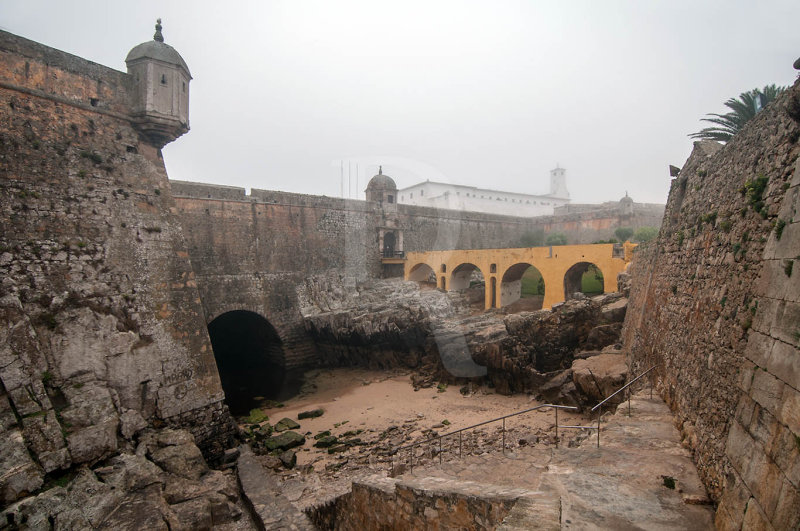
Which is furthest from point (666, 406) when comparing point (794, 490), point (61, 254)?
Result: point (61, 254)

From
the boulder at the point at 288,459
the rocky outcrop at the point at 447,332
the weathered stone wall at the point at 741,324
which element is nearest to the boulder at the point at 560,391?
the rocky outcrop at the point at 447,332

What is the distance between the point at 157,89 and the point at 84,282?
4763 mm

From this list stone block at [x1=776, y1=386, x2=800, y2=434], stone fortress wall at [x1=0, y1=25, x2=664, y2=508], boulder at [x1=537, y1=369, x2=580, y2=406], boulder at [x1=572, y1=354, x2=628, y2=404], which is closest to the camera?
stone block at [x1=776, y1=386, x2=800, y2=434]

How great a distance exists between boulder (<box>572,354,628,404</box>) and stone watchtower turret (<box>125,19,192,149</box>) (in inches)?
433

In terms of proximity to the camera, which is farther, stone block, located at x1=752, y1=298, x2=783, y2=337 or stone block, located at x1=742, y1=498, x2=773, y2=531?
stone block, located at x1=752, y1=298, x2=783, y2=337

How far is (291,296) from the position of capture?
19406mm

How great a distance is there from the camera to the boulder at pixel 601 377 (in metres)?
8.93

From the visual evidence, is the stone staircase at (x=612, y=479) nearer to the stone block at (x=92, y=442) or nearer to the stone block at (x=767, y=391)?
the stone block at (x=767, y=391)

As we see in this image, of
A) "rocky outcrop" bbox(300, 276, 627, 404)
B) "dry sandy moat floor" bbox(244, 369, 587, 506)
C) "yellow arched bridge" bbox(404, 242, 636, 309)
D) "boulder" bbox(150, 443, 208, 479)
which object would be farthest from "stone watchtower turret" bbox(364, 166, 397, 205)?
"boulder" bbox(150, 443, 208, 479)

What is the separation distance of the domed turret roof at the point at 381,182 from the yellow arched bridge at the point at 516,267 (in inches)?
154

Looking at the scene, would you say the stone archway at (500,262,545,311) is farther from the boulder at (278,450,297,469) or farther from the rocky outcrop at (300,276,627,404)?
the boulder at (278,450,297,469)

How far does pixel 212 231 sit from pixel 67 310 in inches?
365

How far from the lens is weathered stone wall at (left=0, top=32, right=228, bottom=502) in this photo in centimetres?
725

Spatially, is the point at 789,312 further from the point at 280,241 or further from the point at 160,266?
the point at 280,241
